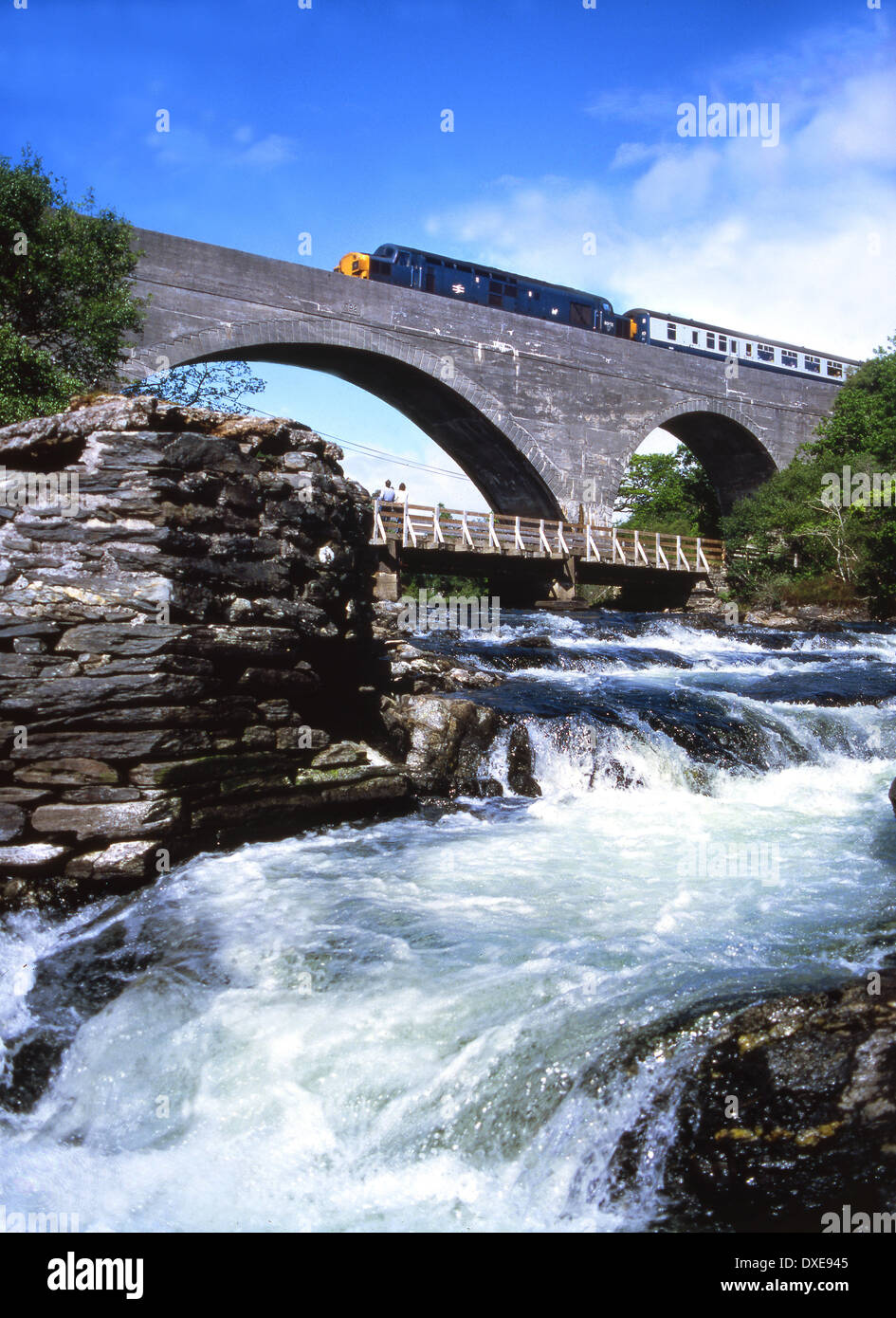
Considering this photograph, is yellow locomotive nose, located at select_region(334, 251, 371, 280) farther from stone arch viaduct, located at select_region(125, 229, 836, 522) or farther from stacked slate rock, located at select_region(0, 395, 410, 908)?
stacked slate rock, located at select_region(0, 395, 410, 908)

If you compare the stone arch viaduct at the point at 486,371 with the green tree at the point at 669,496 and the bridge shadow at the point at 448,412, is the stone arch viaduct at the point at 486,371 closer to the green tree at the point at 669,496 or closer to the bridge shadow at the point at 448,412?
the bridge shadow at the point at 448,412

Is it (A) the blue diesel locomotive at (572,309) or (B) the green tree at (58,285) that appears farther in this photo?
(A) the blue diesel locomotive at (572,309)

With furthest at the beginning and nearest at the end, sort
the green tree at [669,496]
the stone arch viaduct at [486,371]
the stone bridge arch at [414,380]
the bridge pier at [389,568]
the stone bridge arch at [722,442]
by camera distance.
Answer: the green tree at [669,496]
the stone bridge arch at [722,442]
the stone bridge arch at [414,380]
the bridge pier at [389,568]
the stone arch viaduct at [486,371]

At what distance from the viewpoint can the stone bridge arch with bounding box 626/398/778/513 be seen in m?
33.7

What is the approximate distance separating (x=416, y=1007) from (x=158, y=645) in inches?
137

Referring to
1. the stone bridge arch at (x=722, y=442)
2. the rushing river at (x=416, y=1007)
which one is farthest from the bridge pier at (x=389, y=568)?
the rushing river at (x=416, y=1007)

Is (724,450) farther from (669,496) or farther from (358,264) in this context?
(358,264)

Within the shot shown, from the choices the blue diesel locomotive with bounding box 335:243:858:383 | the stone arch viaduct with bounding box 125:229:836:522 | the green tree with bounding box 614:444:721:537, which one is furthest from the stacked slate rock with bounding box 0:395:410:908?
the green tree with bounding box 614:444:721:537

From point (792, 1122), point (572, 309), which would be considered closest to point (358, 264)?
point (572, 309)

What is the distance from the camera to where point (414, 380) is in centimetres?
2723

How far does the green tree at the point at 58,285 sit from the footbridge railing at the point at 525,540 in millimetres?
6357

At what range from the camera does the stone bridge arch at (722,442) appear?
3369 centimetres

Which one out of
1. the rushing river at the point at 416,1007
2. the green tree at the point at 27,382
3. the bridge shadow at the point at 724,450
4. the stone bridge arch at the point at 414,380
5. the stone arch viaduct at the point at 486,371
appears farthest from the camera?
the bridge shadow at the point at 724,450

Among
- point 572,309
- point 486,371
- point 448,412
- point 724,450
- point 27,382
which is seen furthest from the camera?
point 724,450
